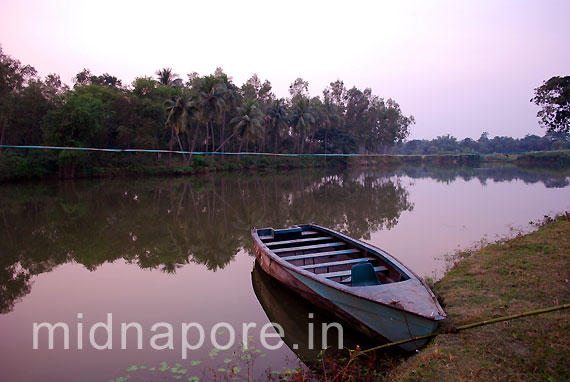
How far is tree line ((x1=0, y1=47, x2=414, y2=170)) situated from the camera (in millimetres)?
25062

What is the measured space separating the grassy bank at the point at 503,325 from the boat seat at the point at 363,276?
0.96m

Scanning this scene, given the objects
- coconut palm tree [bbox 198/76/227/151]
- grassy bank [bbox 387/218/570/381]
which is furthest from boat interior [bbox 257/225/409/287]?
coconut palm tree [bbox 198/76/227/151]

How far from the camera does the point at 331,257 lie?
6.40 metres

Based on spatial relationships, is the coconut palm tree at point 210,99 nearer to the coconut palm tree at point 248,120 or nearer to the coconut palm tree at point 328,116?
the coconut palm tree at point 248,120

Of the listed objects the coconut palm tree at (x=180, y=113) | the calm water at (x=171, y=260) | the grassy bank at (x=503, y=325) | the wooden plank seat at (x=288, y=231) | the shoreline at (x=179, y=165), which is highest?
the coconut palm tree at (x=180, y=113)

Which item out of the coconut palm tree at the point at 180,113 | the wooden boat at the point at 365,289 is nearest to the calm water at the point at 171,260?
the wooden boat at the point at 365,289

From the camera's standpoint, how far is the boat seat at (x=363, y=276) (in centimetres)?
484

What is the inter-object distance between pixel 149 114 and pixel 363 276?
29.6 metres

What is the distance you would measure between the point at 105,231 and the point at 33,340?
6.30 meters

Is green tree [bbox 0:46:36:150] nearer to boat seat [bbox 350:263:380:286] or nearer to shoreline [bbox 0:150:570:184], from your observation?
shoreline [bbox 0:150:570:184]

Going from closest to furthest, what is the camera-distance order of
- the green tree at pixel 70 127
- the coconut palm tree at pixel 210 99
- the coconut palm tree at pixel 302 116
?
1. the green tree at pixel 70 127
2. the coconut palm tree at pixel 210 99
3. the coconut palm tree at pixel 302 116

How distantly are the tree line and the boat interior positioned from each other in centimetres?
2175

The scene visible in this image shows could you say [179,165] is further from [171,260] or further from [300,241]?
[300,241]

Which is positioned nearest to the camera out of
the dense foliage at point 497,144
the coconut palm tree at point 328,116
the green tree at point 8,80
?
the green tree at point 8,80
